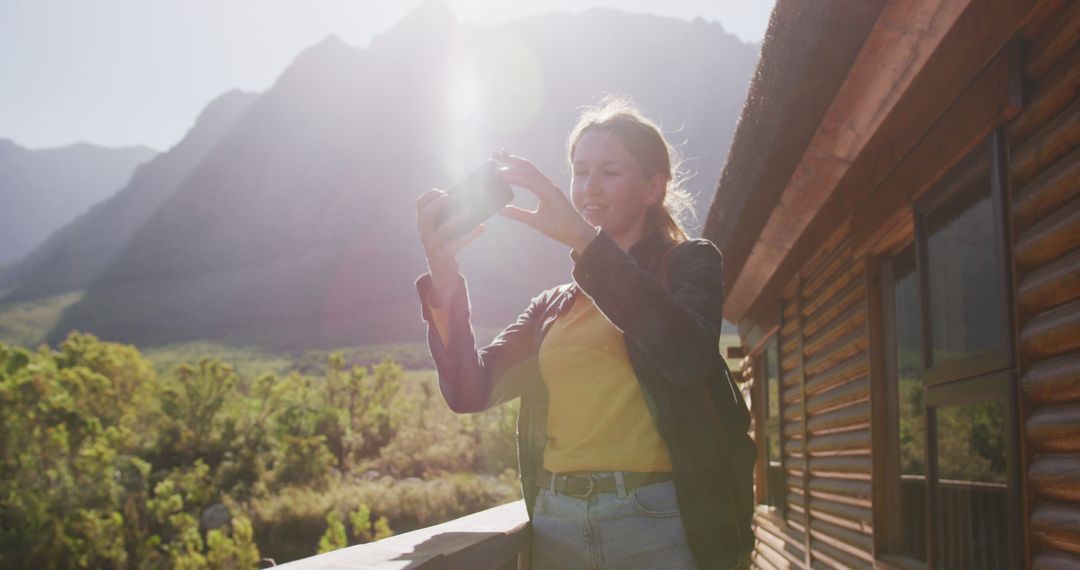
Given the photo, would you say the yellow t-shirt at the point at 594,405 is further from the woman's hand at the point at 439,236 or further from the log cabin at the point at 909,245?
the log cabin at the point at 909,245

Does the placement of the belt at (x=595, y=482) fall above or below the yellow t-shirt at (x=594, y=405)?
below

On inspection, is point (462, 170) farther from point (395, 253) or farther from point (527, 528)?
point (527, 528)

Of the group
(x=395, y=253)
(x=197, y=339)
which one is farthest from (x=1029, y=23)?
(x=395, y=253)

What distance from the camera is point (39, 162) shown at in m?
187

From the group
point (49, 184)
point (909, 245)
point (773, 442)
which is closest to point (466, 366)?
point (909, 245)

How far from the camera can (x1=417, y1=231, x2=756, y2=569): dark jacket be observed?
1577 millimetres

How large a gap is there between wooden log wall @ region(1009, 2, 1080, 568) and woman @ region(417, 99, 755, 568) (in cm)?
64

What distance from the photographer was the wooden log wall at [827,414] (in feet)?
12.8

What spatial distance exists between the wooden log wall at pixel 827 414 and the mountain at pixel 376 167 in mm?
61890

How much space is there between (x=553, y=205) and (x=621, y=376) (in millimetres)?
387

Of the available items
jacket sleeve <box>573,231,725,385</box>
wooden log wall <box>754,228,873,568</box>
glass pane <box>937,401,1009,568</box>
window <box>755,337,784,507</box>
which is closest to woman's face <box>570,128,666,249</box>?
jacket sleeve <box>573,231,725,385</box>

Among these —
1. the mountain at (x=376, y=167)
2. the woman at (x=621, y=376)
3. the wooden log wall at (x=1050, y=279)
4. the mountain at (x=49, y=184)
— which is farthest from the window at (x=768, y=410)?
the mountain at (x=49, y=184)

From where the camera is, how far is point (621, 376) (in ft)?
5.85

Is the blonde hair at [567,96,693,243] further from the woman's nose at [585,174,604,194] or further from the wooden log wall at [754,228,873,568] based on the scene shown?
the wooden log wall at [754,228,873,568]
